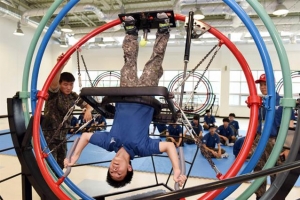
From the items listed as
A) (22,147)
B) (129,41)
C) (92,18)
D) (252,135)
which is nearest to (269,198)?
(252,135)

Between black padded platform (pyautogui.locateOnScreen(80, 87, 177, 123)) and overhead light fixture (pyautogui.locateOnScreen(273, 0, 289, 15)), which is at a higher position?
overhead light fixture (pyautogui.locateOnScreen(273, 0, 289, 15))

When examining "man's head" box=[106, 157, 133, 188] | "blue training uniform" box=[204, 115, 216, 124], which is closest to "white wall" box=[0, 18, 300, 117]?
"blue training uniform" box=[204, 115, 216, 124]

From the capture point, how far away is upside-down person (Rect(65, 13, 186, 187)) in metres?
1.72

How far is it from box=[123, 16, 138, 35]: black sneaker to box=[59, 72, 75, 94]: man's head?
930 millimetres

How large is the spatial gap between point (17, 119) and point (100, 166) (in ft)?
7.37

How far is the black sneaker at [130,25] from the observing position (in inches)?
75.1

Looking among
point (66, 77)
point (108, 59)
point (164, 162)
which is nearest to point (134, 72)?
point (66, 77)

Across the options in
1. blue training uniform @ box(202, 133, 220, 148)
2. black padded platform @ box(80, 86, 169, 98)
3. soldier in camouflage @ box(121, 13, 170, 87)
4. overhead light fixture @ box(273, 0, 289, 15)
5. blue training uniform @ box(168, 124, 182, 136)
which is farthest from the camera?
blue training uniform @ box(168, 124, 182, 136)

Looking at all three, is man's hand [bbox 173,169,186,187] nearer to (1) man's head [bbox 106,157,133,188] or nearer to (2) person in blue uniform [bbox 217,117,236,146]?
(1) man's head [bbox 106,157,133,188]

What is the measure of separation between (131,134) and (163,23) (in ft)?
2.90

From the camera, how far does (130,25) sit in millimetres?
1947

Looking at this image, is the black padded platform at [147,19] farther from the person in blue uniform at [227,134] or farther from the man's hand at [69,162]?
the person in blue uniform at [227,134]

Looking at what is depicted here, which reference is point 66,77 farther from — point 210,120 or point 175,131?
point 210,120

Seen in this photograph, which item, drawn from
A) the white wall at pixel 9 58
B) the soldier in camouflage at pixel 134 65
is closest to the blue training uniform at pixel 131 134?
the soldier in camouflage at pixel 134 65
